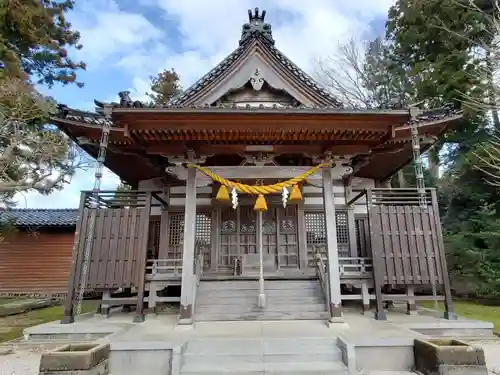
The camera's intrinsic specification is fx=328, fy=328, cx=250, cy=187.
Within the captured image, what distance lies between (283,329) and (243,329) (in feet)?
2.57

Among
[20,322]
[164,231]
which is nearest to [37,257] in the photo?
[20,322]

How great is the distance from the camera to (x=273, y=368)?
4.96 m

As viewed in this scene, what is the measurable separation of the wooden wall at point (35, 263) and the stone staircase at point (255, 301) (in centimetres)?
1191

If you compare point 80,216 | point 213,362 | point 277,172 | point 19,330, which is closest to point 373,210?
point 277,172

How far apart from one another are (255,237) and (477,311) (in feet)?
23.6

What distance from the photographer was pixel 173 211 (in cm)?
1044

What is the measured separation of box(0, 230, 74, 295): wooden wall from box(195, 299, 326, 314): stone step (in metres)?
12.1

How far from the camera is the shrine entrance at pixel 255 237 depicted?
32.5 ft

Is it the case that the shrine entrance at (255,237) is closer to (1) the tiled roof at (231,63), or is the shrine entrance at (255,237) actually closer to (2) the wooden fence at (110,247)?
(2) the wooden fence at (110,247)

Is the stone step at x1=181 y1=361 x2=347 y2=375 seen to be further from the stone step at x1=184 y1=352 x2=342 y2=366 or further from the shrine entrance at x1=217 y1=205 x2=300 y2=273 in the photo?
the shrine entrance at x1=217 y1=205 x2=300 y2=273

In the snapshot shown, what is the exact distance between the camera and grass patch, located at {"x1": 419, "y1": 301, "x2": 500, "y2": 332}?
8773 millimetres

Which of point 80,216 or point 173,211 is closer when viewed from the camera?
point 80,216

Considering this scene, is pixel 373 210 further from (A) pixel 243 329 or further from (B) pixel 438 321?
(A) pixel 243 329

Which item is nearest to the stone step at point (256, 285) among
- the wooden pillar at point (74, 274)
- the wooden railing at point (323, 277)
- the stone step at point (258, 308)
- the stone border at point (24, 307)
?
the wooden railing at point (323, 277)
